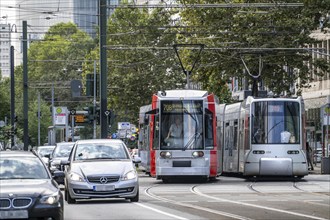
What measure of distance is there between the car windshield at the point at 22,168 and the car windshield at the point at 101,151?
23.3ft

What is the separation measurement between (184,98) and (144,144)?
31.1 ft

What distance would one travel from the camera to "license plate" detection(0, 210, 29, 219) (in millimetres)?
18188

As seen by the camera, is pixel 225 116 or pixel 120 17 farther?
pixel 120 17

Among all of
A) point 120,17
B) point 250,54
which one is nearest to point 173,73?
point 120,17

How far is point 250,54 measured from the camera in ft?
177

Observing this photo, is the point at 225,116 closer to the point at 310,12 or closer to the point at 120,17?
the point at 310,12

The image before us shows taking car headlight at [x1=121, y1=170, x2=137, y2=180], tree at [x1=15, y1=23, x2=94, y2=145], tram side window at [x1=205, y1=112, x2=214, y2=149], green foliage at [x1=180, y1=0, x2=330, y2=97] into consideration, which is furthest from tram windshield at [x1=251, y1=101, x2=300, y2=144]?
tree at [x1=15, y1=23, x2=94, y2=145]

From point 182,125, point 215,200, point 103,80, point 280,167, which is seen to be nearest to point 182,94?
point 182,125

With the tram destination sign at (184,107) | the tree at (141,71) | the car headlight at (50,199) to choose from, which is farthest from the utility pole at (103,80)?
the tree at (141,71)

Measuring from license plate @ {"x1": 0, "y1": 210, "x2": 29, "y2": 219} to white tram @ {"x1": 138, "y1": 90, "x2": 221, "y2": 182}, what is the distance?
2027 centimetres

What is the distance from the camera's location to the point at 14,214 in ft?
59.7

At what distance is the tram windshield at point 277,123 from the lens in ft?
133

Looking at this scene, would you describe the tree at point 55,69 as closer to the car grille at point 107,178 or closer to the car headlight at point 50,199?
the car grille at point 107,178

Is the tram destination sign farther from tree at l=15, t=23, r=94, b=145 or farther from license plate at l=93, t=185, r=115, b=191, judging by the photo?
tree at l=15, t=23, r=94, b=145
